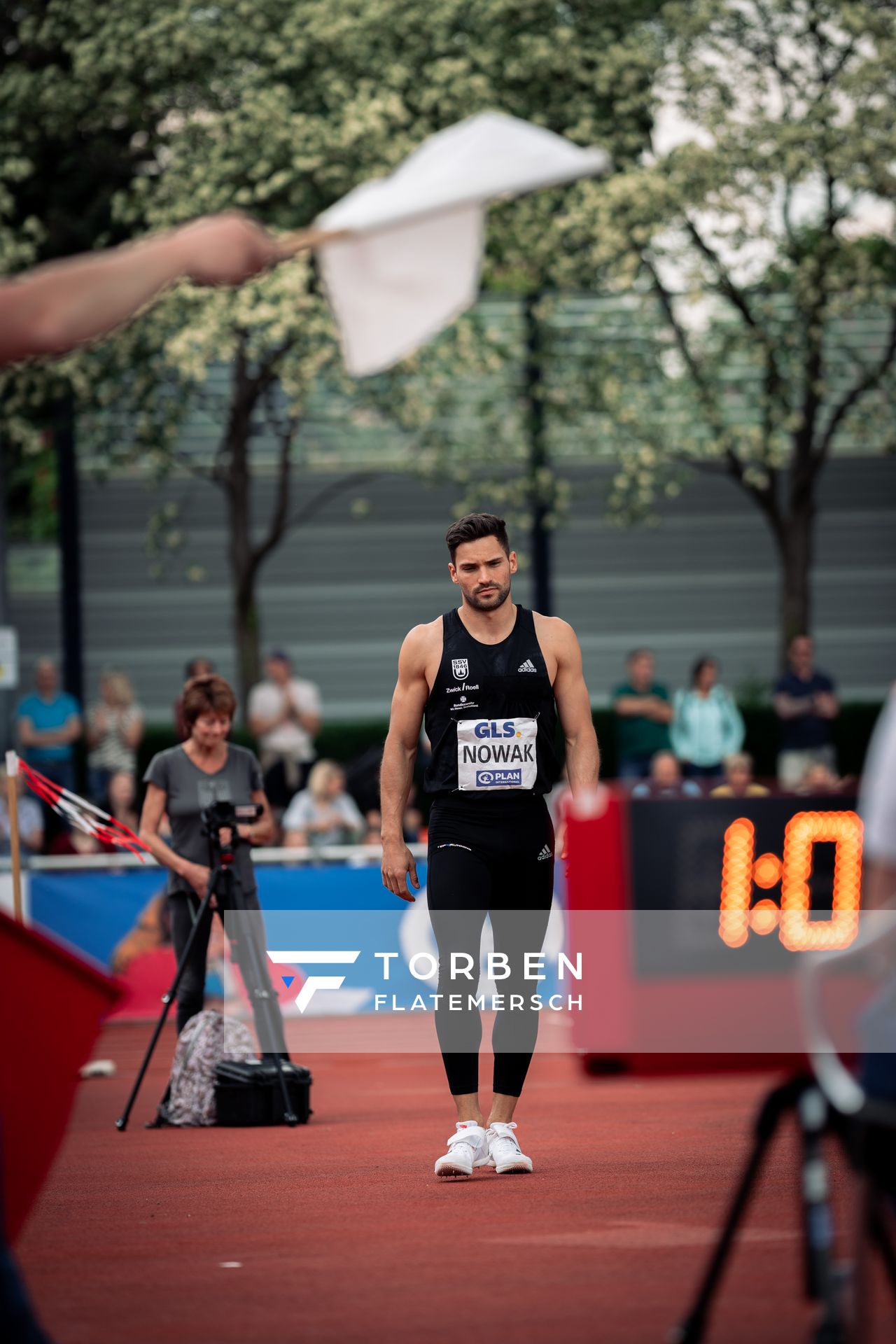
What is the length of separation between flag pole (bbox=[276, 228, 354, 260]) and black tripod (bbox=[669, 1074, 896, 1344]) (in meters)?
1.87

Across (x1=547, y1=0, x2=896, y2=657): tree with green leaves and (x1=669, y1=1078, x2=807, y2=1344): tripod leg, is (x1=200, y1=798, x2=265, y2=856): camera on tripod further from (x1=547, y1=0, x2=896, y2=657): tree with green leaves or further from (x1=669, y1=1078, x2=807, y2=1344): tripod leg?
(x1=547, y1=0, x2=896, y2=657): tree with green leaves

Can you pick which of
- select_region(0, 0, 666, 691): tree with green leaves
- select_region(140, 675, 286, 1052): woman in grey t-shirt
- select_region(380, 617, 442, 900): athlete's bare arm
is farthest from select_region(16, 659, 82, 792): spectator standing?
select_region(380, 617, 442, 900): athlete's bare arm

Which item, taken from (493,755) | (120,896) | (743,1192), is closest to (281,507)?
(120,896)

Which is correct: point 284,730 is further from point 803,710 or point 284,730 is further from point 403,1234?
point 403,1234

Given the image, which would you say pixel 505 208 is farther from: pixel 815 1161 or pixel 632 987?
pixel 815 1161

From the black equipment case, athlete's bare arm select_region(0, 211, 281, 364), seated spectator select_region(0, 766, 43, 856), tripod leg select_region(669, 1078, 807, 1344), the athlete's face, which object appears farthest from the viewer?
seated spectator select_region(0, 766, 43, 856)

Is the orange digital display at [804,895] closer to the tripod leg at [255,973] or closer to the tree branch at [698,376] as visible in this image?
the tripod leg at [255,973]

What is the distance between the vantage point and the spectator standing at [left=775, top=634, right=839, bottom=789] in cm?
1773

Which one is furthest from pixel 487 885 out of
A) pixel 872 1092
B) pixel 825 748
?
pixel 825 748

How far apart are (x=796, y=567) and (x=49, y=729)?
8.69 m

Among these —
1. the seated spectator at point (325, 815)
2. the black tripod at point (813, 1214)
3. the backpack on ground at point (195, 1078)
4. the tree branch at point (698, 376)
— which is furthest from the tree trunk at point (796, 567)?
the black tripod at point (813, 1214)

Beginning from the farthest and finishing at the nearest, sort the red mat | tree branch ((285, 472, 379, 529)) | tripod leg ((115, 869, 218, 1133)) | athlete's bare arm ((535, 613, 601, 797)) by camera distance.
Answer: tree branch ((285, 472, 379, 529)) < tripod leg ((115, 869, 218, 1133)) < athlete's bare arm ((535, 613, 601, 797)) < the red mat

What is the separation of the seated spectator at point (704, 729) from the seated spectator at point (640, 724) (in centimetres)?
20

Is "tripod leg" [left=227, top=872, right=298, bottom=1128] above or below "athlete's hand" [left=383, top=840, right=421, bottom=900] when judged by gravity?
below
